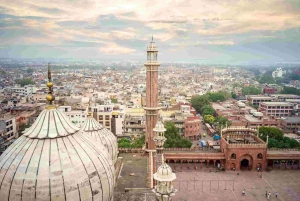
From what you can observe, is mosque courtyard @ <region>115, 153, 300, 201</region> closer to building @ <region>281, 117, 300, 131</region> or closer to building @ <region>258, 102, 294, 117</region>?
building @ <region>281, 117, 300, 131</region>

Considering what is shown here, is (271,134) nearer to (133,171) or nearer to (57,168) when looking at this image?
(133,171)

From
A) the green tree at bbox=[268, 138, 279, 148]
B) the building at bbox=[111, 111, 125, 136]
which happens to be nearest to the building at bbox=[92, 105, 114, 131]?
the building at bbox=[111, 111, 125, 136]

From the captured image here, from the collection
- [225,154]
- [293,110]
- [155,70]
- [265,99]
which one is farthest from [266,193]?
[265,99]

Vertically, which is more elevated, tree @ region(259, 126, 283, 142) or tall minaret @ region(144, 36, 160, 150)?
tall minaret @ region(144, 36, 160, 150)

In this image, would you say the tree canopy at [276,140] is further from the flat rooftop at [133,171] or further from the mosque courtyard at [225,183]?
the flat rooftop at [133,171]

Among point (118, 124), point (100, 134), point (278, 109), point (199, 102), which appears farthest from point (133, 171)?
point (278, 109)
